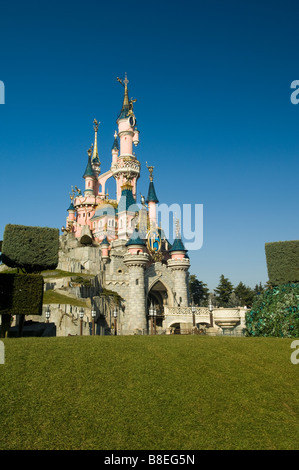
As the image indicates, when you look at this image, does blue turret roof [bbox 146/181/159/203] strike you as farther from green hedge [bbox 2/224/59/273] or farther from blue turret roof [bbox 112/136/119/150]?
green hedge [bbox 2/224/59/273]

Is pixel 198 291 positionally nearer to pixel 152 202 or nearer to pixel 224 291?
pixel 224 291

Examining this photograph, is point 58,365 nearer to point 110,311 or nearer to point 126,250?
point 110,311

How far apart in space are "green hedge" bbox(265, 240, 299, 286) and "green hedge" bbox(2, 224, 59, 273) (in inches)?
689

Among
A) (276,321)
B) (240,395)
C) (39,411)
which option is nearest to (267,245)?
(276,321)

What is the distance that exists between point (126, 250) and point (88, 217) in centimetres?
1571

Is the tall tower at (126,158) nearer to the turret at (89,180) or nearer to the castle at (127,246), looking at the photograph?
the castle at (127,246)

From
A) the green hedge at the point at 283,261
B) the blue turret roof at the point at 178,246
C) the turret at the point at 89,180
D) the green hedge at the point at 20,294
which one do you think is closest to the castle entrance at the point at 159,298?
the blue turret roof at the point at 178,246

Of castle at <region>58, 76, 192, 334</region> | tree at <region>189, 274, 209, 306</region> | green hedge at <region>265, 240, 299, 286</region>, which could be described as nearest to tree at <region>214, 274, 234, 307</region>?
tree at <region>189, 274, 209, 306</region>

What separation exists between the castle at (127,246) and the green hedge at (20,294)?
24.0 meters

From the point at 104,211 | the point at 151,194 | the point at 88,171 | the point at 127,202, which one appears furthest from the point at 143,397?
the point at 88,171

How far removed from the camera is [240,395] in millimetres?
13609

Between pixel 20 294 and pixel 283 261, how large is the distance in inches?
808

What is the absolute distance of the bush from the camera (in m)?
22.8
